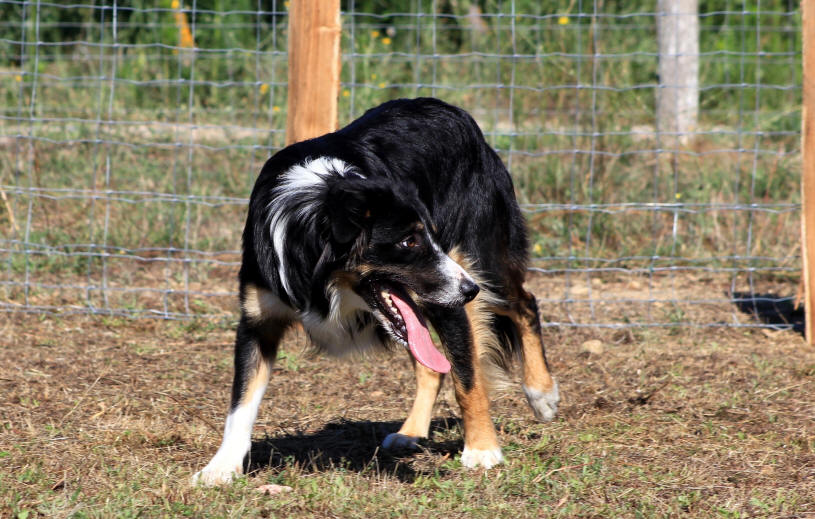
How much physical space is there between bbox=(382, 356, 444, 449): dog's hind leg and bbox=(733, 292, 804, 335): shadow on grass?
2455mm

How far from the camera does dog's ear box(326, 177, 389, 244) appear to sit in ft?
10.3

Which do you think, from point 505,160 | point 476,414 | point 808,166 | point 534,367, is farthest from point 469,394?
point 505,160

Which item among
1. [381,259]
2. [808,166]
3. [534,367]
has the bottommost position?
[534,367]

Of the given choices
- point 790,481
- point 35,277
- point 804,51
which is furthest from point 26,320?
point 804,51

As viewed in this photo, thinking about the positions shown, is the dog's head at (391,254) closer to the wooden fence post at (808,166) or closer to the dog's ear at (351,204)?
the dog's ear at (351,204)

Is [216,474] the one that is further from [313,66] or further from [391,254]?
[313,66]

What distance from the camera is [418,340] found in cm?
335

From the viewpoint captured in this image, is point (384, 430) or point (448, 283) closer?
point (448, 283)

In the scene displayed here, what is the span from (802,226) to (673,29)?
8.22 feet

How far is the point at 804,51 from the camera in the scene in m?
5.32

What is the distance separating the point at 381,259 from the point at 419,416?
3.60ft

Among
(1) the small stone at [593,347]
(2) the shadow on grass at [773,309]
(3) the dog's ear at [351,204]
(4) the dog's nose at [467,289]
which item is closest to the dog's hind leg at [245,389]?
(3) the dog's ear at [351,204]

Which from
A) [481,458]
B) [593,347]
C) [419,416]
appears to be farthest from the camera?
[593,347]

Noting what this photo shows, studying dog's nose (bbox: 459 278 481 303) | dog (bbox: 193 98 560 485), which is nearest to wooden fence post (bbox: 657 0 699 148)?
dog (bbox: 193 98 560 485)
